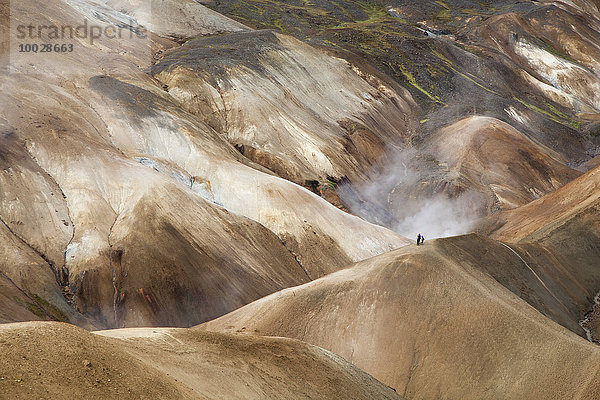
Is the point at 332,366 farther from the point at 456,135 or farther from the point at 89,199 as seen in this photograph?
the point at 456,135

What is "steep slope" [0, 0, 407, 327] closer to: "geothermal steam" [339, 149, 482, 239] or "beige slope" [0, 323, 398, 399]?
"geothermal steam" [339, 149, 482, 239]

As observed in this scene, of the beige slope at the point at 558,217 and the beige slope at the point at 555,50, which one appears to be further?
the beige slope at the point at 555,50

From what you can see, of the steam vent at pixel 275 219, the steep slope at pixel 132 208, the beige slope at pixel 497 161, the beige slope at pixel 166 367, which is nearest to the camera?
the beige slope at pixel 166 367

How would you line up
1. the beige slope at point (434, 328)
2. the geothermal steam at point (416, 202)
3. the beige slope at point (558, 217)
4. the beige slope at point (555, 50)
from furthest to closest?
the beige slope at point (555, 50) < the geothermal steam at point (416, 202) < the beige slope at point (558, 217) < the beige slope at point (434, 328)

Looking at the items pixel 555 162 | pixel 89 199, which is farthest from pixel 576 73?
pixel 89 199

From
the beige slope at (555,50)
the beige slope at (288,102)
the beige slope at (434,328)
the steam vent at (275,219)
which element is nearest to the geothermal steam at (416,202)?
the steam vent at (275,219)

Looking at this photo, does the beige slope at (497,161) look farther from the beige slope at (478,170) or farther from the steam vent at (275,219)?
the steam vent at (275,219)

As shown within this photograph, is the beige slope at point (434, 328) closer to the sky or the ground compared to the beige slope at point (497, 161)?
closer to the sky

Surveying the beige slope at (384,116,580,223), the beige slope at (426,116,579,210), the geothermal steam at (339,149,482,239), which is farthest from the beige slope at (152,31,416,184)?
the beige slope at (426,116,579,210)
